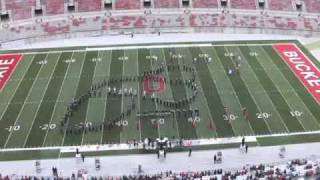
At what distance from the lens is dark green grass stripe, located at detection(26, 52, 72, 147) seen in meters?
28.3

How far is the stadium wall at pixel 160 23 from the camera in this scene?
146 ft

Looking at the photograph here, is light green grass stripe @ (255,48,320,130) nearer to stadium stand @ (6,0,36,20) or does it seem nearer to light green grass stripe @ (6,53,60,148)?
light green grass stripe @ (6,53,60,148)

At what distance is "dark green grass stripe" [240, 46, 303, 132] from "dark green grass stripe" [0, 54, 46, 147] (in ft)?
52.3

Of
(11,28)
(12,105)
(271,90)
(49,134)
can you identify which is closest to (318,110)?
(271,90)

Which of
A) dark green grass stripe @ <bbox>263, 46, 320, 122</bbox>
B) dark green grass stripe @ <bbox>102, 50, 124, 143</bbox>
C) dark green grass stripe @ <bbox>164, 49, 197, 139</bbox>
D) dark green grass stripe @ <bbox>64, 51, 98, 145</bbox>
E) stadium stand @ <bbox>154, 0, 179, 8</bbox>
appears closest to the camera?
dark green grass stripe @ <bbox>64, 51, 98, 145</bbox>

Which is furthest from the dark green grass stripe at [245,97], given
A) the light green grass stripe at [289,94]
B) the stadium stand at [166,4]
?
the stadium stand at [166,4]

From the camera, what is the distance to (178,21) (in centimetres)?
4588

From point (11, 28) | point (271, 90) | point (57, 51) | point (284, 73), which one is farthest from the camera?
point (11, 28)

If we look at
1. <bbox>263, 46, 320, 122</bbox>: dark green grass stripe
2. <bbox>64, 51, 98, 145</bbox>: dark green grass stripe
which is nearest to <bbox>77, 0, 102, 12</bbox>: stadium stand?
<bbox>64, 51, 98, 145</bbox>: dark green grass stripe

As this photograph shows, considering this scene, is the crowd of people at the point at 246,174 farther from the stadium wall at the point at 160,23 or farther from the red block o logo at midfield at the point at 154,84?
the stadium wall at the point at 160,23

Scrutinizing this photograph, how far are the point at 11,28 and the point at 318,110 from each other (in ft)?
90.1

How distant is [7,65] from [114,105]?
11.3 meters

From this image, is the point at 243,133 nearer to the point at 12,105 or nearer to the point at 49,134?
the point at 49,134

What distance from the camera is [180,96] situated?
32469 mm
